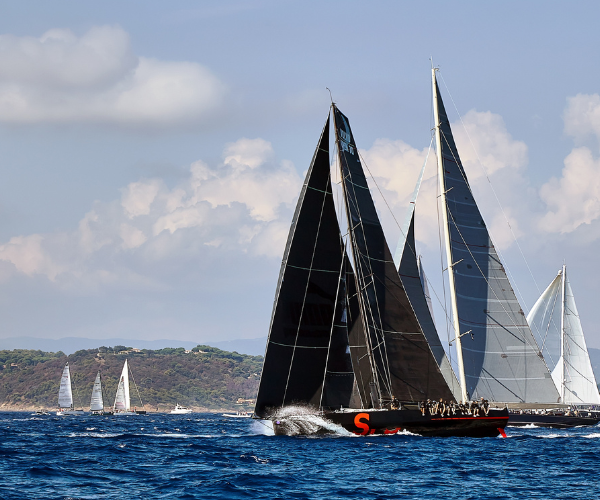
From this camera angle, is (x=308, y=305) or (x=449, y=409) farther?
(x=449, y=409)

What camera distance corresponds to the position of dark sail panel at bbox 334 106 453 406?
4425 cm

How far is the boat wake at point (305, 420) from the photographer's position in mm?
41656

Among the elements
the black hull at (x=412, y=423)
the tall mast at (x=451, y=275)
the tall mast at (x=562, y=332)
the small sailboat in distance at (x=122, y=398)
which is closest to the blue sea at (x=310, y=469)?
the black hull at (x=412, y=423)

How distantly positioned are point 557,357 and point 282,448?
47.0 meters


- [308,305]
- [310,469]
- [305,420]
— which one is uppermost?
[308,305]

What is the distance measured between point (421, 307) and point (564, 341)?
101ft

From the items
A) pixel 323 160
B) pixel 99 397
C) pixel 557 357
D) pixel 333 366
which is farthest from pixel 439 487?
pixel 99 397

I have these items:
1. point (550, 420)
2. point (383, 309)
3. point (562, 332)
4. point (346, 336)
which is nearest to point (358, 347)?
point (346, 336)

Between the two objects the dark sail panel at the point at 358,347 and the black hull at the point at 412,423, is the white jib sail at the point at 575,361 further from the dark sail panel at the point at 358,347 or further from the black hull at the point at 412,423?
the dark sail panel at the point at 358,347

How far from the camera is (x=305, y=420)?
137 ft

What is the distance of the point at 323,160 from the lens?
43.3 metres

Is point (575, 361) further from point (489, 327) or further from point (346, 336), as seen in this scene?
point (346, 336)

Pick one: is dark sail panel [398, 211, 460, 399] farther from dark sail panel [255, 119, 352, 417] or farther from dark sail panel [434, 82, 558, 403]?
dark sail panel [255, 119, 352, 417]

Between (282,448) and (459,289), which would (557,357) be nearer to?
(459,289)
